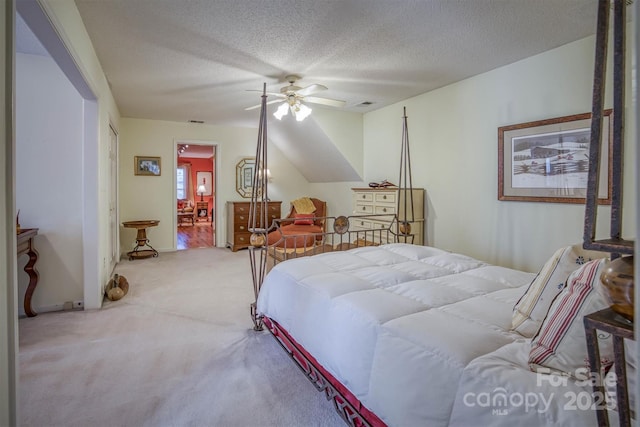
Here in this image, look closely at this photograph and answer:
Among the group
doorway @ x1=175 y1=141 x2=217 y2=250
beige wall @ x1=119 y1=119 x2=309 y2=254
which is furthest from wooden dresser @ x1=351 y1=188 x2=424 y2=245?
doorway @ x1=175 y1=141 x2=217 y2=250

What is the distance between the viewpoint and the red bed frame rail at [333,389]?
146cm

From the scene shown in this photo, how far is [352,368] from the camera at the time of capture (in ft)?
4.75

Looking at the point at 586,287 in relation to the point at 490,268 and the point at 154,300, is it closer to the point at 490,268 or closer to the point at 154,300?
the point at 490,268

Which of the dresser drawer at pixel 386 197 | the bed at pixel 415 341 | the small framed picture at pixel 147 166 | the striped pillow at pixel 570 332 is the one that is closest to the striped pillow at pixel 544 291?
the bed at pixel 415 341

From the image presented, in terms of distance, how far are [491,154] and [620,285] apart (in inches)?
137

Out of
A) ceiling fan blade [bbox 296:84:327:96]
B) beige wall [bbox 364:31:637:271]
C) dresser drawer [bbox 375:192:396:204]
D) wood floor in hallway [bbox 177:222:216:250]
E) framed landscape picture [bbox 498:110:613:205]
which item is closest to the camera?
framed landscape picture [bbox 498:110:613:205]

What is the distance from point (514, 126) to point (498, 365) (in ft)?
9.89

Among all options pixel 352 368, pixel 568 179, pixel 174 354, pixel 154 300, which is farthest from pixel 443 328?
pixel 154 300

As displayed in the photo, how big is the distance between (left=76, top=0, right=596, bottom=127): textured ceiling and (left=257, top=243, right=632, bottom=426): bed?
6.02 ft

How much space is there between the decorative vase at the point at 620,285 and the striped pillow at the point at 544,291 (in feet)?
2.64

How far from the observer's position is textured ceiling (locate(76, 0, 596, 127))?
2414 mm

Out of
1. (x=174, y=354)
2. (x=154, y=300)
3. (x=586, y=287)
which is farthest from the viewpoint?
(x=154, y=300)

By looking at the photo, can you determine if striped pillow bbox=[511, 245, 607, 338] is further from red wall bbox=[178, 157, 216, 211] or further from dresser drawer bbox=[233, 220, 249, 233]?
red wall bbox=[178, 157, 216, 211]

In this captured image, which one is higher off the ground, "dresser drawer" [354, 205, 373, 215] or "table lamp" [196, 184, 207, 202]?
"table lamp" [196, 184, 207, 202]
